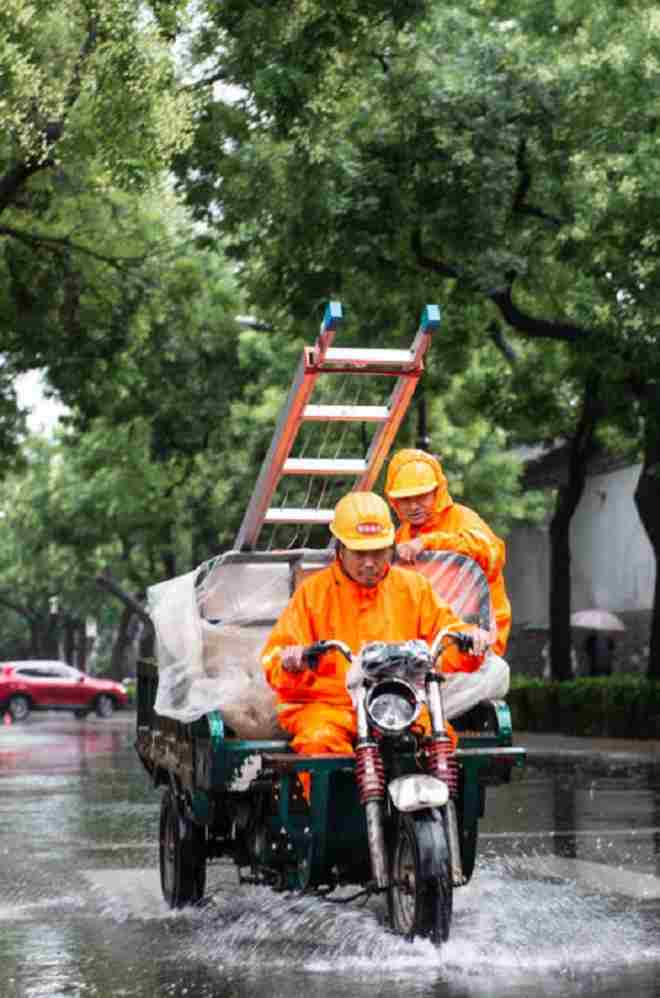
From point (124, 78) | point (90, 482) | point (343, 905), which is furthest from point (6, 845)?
point (90, 482)

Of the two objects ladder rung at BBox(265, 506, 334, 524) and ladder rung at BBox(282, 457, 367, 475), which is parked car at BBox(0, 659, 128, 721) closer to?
ladder rung at BBox(265, 506, 334, 524)

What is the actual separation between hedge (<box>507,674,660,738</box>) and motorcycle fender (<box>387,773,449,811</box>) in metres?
22.9

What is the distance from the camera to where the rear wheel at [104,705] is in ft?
194

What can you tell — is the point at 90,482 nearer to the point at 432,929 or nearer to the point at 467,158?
the point at 467,158

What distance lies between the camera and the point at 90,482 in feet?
195

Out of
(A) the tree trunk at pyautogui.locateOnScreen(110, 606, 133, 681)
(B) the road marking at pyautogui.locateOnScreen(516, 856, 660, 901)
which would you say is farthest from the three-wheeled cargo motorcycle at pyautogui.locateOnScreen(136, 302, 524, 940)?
(A) the tree trunk at pyautogui.locateOnScreen(110, 606, 133, 681)

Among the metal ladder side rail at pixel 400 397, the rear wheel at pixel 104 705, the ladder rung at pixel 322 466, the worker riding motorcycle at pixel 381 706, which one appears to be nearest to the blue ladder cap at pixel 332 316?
the metal ladder side rail at pixel 400 397

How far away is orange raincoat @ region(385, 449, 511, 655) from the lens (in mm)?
9828

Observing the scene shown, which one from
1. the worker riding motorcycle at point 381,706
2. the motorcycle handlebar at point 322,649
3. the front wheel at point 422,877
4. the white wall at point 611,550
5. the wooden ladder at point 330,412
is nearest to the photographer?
the front wheel at point 422,877

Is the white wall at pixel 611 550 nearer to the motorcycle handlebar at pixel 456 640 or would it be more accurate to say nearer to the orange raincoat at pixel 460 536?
the orange raincoat at pixel 460 536

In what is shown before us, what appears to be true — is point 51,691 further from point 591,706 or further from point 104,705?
point 591,706

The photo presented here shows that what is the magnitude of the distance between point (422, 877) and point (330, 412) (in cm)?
322

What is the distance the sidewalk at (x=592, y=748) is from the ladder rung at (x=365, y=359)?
15899 millimetres

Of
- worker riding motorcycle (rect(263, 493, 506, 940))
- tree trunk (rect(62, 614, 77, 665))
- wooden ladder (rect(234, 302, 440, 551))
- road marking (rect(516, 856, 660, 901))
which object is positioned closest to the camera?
worker riding motorcycle (rect(263, 493, 506, 940))
